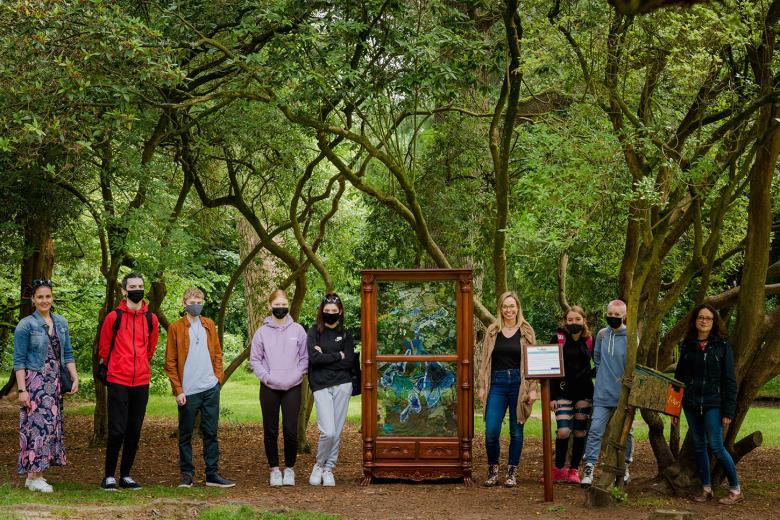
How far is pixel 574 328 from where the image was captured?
31.3ft

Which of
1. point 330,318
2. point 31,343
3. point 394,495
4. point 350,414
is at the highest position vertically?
point 330,318

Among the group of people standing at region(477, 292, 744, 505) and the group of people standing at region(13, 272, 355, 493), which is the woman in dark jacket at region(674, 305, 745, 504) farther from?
the group of people standing at region(13, 272, 355, 493)

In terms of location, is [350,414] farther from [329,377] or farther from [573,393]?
[573,393]

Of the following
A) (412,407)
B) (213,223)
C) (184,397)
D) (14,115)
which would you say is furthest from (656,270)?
(213,223)

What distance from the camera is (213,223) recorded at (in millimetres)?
17016

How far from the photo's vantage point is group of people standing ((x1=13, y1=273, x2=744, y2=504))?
8.41 meters

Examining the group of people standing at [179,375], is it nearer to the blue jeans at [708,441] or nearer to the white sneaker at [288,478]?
the white sneaker at [288,478]

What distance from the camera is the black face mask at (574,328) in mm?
9516

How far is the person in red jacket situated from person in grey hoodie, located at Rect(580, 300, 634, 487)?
406 cm

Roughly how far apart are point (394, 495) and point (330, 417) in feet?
3.21

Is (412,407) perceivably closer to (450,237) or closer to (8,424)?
(450,237)

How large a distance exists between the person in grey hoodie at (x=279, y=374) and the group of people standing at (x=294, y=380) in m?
0.01

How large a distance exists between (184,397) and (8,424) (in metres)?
8.99

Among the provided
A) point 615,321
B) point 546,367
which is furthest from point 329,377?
point 615,321
